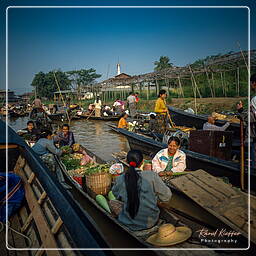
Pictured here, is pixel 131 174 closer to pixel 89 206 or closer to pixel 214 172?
pixel 89 206

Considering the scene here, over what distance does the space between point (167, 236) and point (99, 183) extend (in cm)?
165

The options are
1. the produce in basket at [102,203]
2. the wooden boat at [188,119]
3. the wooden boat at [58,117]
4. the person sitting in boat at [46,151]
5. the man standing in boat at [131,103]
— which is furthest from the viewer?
the wooden boat at [58,117]

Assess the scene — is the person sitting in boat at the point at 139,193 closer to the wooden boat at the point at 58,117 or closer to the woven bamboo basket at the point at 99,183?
the woven bamboo basket at the point at 99,183

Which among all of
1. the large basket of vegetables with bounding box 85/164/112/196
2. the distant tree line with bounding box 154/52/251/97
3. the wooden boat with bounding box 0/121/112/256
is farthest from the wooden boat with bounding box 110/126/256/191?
the distant tree line with bounding box 154/52/251/97

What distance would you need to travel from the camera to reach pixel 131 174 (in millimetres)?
2332

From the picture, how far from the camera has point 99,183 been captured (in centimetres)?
387

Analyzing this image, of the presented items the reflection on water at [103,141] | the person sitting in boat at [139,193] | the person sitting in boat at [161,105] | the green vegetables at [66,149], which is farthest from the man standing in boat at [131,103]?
the person sitting in boat at [139,193]

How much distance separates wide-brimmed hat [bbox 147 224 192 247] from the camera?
2472mm

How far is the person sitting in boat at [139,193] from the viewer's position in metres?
2.37

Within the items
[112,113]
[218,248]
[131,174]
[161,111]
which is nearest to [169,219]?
[218,248]

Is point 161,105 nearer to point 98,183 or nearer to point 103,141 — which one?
point 98,183

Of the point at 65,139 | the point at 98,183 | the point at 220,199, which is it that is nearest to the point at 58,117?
the point at 65,139

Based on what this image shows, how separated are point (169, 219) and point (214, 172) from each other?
5.78ft

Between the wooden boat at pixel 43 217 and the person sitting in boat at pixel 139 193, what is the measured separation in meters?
0.65
